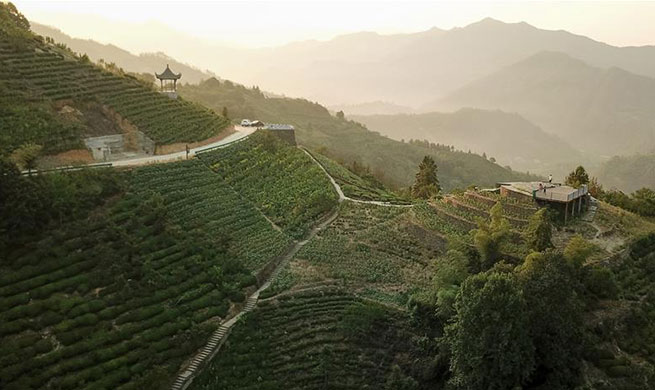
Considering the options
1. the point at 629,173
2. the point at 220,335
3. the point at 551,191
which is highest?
the point at 551,191

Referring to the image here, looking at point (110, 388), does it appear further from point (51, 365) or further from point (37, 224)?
point (37, 224)

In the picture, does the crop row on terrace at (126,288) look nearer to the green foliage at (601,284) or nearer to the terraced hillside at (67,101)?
the terraced hillside at (67,101)

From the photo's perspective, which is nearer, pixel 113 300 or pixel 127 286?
pixel 113 300

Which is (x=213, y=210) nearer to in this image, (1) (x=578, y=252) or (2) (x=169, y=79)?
(1) (x=578, y=252)

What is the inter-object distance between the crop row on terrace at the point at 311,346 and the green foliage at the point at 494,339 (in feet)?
12.9

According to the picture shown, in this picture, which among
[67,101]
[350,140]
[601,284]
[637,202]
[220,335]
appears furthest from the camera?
[350,140]

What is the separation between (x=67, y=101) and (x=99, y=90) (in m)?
3.46

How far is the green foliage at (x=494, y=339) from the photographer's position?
699 inches

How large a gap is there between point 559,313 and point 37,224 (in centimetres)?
2070

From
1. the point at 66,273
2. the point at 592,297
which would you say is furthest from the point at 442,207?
the point at 66,273

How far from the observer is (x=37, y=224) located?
2312cm

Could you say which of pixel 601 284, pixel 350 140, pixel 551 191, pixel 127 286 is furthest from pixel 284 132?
pixel 350 140

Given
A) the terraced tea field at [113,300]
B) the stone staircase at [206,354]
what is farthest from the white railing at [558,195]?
the stone staircase at [206,354]

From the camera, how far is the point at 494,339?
17938 millimetres
